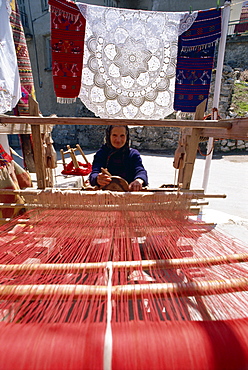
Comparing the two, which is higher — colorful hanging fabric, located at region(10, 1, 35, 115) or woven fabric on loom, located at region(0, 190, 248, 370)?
colorful hanging fabric, located at region(10, 1, 35, 115)

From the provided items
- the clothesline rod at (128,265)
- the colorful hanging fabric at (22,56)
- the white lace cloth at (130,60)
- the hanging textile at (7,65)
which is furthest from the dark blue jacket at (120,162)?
the colorful hanging fabric at (22,56)

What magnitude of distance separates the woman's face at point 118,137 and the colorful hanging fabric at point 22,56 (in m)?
1.55

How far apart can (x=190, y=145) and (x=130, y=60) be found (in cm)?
156

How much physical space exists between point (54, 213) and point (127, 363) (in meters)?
0.90

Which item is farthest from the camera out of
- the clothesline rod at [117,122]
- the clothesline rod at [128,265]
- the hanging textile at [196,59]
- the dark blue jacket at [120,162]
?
the hanging textile at [196,59]

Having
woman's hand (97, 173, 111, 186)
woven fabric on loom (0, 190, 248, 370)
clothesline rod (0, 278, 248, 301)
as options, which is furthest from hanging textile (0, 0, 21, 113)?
clothesline rod (0, 278, 248, 301)

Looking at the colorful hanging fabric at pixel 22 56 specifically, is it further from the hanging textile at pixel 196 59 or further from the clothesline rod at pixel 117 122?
the hanging textile at pixel 196 59

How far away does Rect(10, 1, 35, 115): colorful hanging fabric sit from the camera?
7.30 ft

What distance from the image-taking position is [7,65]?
1.81m

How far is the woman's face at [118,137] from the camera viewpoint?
5.69 feet

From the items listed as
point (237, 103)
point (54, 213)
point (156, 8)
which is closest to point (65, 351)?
point (54, 213)

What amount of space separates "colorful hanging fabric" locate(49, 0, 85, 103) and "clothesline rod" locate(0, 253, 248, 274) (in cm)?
233

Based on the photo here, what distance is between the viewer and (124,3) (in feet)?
37.2

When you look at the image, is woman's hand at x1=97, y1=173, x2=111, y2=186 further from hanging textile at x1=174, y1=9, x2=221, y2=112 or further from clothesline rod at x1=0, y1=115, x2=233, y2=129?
hanging textile at x1=174, y1=9, x2=221, y2=112
